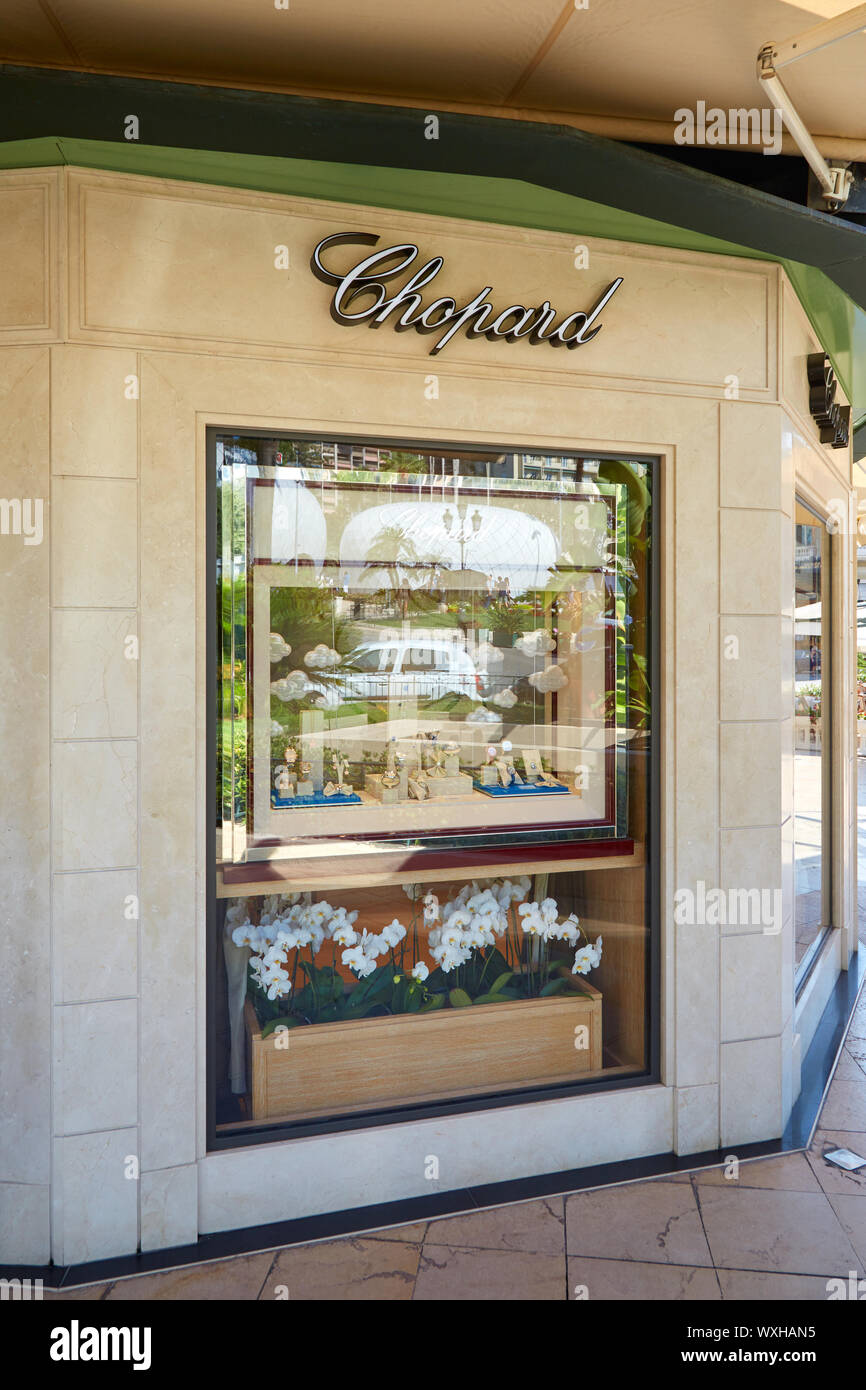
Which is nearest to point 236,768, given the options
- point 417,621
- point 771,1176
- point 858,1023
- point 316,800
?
point 316,800

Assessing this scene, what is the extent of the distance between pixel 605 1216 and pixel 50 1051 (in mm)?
1678

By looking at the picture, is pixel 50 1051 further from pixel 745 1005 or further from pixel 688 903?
pixel 745 1005

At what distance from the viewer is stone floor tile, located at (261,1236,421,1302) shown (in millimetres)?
2293

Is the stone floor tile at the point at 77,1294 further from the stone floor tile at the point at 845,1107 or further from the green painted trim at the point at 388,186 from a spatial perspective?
the green painted trim at the point at 388,186

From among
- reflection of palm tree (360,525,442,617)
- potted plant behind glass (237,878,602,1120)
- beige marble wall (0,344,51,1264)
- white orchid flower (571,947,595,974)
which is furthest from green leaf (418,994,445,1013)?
reflection of palm tree (360,525,442,617)

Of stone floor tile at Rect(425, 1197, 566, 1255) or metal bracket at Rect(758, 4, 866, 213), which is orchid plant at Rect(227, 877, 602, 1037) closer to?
stone floor tile at Rect(425, 1197, 566, 1255)

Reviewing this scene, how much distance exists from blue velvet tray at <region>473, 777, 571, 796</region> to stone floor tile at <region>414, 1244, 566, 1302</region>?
1319mm

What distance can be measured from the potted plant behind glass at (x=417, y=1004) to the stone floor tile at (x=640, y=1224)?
1.26 ft

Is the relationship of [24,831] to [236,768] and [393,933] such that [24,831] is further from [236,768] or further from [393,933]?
[393,933]

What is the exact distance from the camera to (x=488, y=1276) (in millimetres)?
2371
